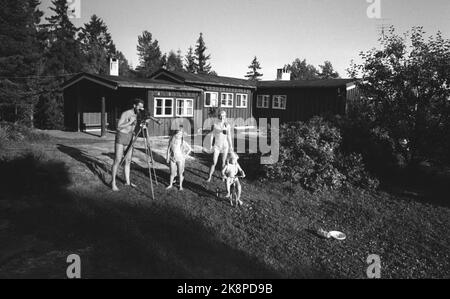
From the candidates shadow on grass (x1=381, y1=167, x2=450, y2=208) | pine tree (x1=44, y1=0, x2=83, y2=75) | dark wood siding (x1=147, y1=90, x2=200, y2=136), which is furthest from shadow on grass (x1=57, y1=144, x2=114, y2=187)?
pine tree (x1=44, y1=0, x2=83, y2=75)

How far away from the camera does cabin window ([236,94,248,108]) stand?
26.4 meters

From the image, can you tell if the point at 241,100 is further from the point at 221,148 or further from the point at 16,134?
the point at 16,134

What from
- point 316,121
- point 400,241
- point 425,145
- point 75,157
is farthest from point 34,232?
point 425,145

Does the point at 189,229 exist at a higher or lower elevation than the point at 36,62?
lower

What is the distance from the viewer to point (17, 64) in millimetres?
33062

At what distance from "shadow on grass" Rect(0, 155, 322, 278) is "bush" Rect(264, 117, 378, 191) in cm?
562

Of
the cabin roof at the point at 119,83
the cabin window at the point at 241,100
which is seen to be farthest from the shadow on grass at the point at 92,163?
the cabin window at the point at 241,100

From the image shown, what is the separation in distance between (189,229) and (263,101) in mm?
21970

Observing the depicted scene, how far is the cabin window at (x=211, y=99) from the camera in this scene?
77.5 ft

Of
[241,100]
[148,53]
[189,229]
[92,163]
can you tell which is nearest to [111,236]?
[189,229]

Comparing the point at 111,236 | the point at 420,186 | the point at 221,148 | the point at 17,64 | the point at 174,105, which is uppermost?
the point at 17,64

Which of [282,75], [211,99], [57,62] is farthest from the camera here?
[57,62]

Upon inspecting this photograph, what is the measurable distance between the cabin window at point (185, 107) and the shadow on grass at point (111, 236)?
11830 millimetres

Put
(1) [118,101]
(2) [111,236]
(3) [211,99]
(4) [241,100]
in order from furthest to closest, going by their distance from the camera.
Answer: (4) [241,100] < (3) [211,99] < (1) [118,101] < (2) [111,236]
